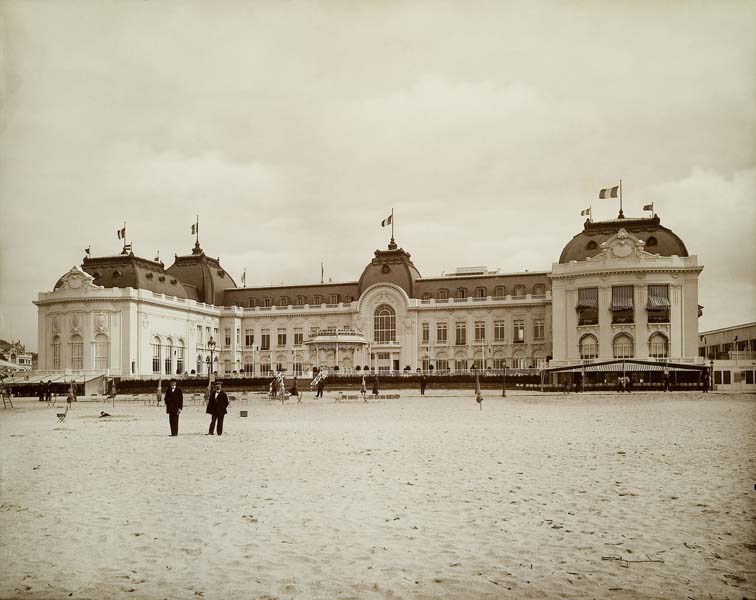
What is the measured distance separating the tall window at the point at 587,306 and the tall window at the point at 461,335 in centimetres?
1364

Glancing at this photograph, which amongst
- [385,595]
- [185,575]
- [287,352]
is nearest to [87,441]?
[185,575]

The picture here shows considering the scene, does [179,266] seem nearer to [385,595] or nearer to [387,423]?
[387,423]

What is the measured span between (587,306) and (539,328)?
9.62 metres

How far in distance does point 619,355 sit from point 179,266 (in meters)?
47.5

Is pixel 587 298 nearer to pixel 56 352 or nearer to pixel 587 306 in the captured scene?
pixel 587 306

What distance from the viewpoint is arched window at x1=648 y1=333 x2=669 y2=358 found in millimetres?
62281

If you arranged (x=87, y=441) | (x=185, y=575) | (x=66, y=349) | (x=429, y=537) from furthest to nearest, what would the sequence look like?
1. (x=66, y=349)
2. (x=87, y=441)
3. (x=429, y=537)
4. (x=185, y=575)

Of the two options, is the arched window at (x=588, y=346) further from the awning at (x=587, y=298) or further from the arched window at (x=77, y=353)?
the arched window at (x=77, y=353)

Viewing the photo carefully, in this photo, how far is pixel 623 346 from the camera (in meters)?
63.3

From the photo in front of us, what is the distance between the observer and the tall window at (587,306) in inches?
2537

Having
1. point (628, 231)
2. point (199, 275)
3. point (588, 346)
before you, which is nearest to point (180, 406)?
point (588, 346)

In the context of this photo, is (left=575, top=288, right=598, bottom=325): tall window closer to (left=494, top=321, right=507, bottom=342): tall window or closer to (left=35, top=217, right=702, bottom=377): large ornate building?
(left=35, top=217, right=702, bottom=377): large ornate building

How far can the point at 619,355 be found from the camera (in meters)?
63.2

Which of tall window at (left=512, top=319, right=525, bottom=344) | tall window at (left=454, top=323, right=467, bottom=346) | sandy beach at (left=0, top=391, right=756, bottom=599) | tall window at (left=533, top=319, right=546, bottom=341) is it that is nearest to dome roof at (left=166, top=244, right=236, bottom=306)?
tall window at (left=454, top=323, right=467, bottom=346)
